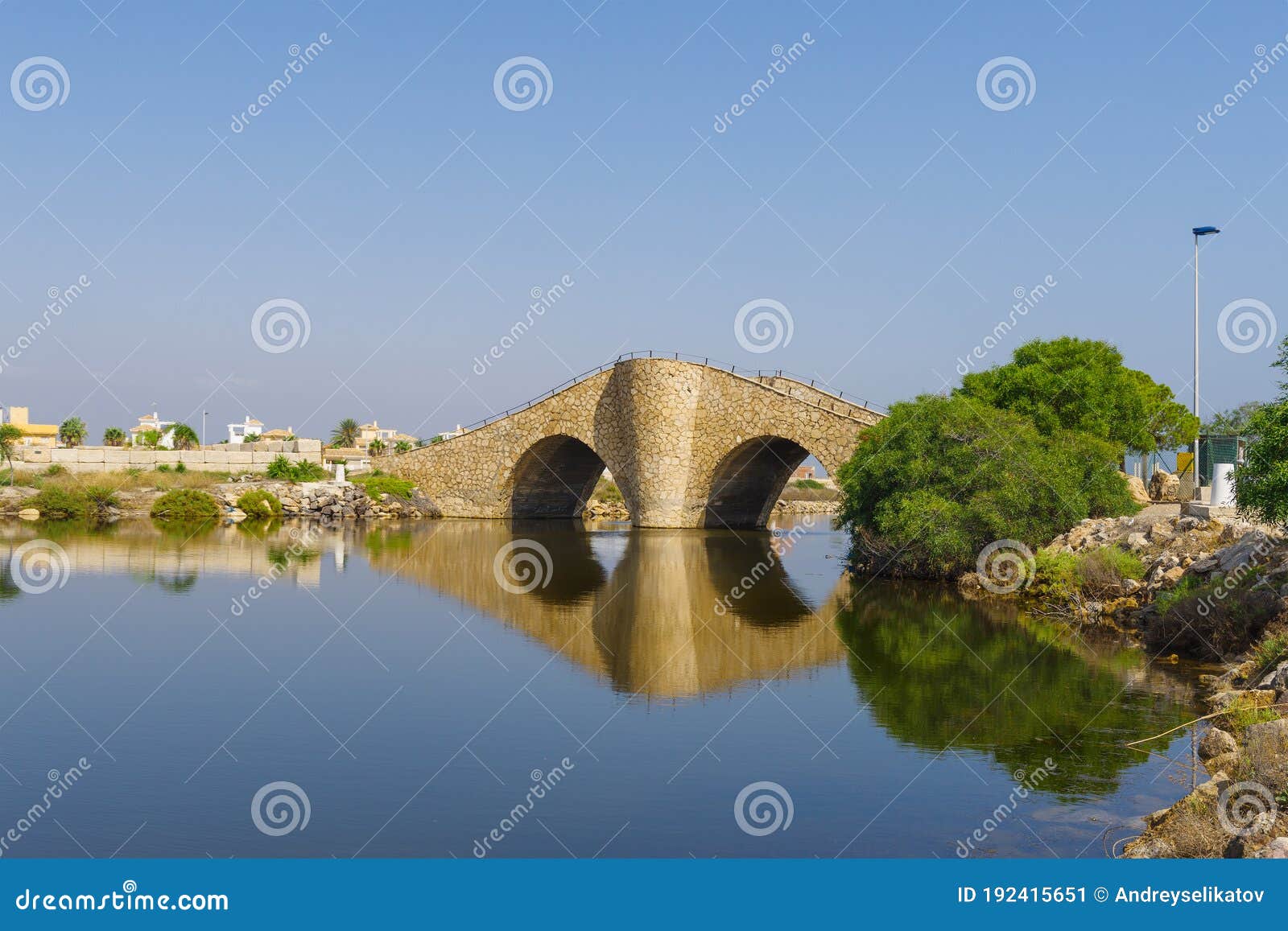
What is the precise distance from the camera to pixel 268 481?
190 feet

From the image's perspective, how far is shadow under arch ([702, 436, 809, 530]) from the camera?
4597 cm

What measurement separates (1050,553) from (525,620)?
1110cm

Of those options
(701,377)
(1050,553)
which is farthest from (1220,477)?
(701,377)

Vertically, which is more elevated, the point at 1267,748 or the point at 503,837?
the point at 1267,748

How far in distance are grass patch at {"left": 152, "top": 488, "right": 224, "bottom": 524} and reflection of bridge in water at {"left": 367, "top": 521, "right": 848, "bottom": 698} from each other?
14.1m

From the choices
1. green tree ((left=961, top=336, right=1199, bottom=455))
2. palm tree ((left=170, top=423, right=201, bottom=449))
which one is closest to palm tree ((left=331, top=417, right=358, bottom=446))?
palm tree ((left=170, top=423, right=201, bottom=449))

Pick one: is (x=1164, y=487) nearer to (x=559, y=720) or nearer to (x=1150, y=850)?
(x=559, y=720)

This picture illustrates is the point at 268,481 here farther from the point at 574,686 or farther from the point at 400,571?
the point at 574,686

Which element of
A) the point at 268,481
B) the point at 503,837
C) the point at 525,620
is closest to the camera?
the point at 503,837

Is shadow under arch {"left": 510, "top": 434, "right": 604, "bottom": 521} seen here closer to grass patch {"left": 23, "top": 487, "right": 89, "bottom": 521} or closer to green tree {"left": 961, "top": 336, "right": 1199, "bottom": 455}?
grass patch {"left": 23, "top": 487, "right": 89, "bottom": 521}

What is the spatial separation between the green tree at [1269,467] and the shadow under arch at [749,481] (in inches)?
1145

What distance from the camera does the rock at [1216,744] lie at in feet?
35.0

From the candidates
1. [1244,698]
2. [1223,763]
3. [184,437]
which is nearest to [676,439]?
[1244,698]

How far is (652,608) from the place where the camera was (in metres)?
22.1
